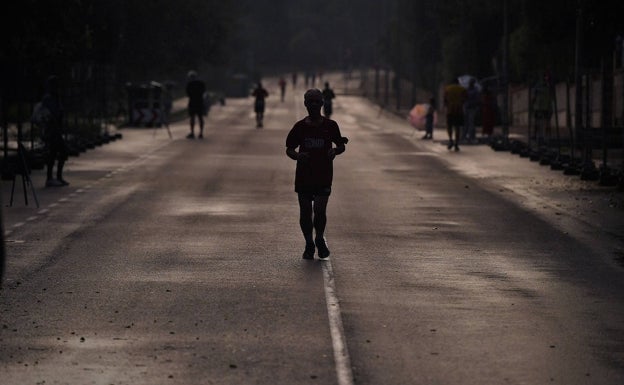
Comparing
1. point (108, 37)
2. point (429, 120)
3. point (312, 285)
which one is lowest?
point (312, 285)

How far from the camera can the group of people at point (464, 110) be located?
138 feet

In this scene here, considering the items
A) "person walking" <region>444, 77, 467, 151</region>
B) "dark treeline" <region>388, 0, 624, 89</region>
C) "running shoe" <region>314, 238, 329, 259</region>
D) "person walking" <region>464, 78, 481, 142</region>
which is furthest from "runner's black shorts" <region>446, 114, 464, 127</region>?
"running shoe" <region>314, 238, 329, 259</region>

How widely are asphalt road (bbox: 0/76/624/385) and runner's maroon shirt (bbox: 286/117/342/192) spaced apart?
0.86 meters

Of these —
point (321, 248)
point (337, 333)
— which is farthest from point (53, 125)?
point (337, 333)

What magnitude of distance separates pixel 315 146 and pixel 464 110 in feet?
96.0

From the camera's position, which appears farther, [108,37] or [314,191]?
[108,37]

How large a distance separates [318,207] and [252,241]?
6.26 ft

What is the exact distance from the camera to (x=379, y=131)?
5681cm

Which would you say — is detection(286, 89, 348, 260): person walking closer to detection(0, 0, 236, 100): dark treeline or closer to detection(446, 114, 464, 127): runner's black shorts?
detection(0, 0, 236, 100): dark treeline

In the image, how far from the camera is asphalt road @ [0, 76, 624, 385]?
36.2 feet

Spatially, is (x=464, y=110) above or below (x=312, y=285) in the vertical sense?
above

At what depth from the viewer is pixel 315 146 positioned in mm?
17125

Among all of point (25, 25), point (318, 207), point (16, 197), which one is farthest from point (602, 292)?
point (25, 25)

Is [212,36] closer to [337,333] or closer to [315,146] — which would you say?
[315,146]
